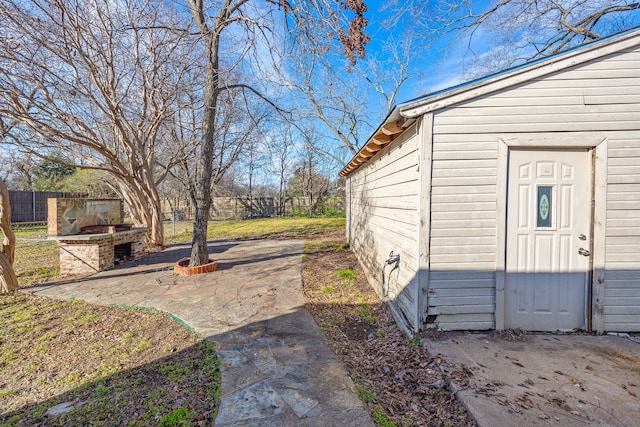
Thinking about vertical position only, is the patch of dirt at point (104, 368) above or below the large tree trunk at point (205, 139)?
below

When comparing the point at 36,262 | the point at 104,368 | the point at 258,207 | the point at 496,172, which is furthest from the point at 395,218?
the point at 258,207

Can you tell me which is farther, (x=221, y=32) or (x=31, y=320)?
(x=221, y=32)

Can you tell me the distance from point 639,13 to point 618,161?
674 centimetres

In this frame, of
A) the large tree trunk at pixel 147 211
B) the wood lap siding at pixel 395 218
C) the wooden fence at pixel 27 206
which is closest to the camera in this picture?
the wood lap siding at pixel 395 218

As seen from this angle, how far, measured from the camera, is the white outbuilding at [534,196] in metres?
2.92

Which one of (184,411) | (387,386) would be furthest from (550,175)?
(184,411)

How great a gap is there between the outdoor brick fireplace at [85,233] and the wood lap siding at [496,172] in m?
6.27

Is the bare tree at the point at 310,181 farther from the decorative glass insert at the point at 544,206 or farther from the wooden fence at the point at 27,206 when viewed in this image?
the decorative glass insert at the point at 544,206

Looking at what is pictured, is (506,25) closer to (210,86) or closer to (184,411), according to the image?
(210,86)

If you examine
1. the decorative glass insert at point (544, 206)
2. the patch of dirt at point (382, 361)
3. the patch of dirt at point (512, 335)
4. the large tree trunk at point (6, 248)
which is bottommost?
the patch of dirt at point (382, 361)

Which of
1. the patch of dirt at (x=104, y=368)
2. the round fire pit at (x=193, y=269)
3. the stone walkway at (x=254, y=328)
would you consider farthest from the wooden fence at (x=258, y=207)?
the patch of dirt at (x=104, y=368)

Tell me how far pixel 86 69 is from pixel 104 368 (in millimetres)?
6174

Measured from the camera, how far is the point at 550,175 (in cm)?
300

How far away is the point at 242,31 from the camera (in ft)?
17.8
